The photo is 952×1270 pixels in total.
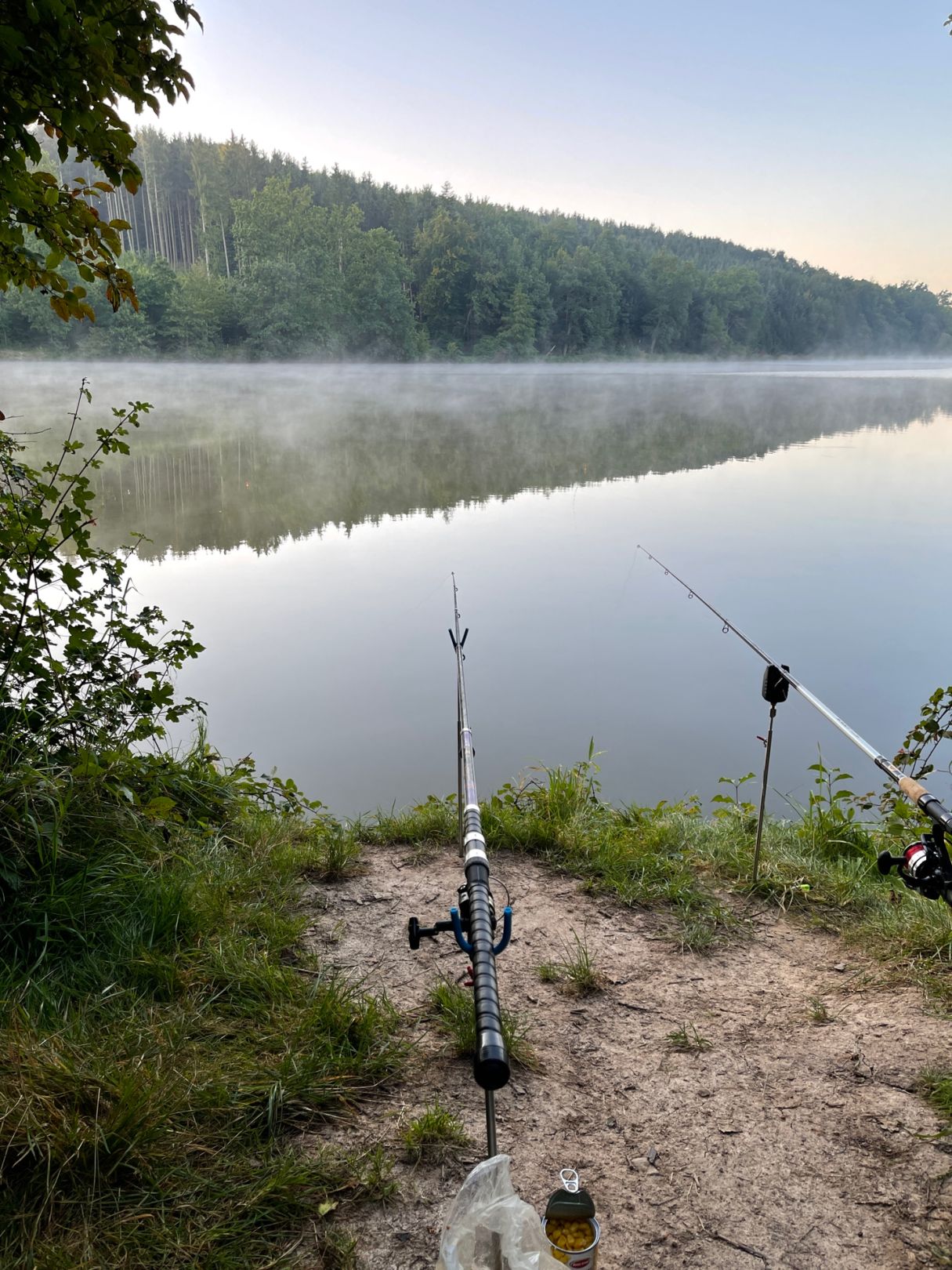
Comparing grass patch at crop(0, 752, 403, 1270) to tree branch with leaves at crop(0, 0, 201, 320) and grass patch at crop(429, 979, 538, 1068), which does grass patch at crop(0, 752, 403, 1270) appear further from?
tree branch with leaves at crop(0, 0, 201, 320)

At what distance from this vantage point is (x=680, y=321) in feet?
216

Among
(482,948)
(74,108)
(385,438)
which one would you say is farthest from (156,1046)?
(385,438)

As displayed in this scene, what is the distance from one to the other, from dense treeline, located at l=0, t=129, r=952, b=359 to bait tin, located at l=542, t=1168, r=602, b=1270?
30.4 metres

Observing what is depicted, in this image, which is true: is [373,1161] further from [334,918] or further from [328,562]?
[328,562]

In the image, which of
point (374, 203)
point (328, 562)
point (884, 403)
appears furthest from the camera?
point (374, 203)

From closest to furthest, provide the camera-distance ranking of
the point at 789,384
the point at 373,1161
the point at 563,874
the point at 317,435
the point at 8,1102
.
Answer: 1. the point at 8,1102
2. the point at 373,1161
3. the point at 563,874
4. the point at 317,435
5. the point at 789,384

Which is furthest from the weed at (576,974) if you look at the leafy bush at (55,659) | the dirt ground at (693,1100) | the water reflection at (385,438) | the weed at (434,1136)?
the water reflection at (385,438)

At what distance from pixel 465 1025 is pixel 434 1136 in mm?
407

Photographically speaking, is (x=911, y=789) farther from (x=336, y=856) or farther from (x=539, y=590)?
(x=539, y=590)

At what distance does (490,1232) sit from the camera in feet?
4.41

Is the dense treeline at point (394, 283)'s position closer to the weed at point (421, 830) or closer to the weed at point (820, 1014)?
the weed at point (421, 830)

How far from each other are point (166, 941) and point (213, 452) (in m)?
18.1

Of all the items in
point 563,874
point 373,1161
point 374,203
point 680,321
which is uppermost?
point 374,203

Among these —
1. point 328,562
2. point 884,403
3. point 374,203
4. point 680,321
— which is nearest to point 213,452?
point 328,562
